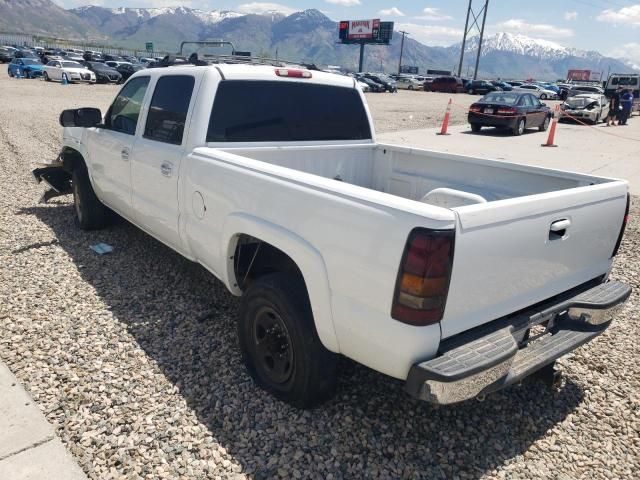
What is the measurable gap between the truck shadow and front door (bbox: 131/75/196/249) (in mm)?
778

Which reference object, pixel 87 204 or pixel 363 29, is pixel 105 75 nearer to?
pixel 87 204

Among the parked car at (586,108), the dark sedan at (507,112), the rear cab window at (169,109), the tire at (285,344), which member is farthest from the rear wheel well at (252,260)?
the parked car at (586,108)

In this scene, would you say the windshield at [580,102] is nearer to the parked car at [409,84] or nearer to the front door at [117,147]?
the front door at [117,147]

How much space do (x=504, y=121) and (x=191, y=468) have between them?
18101mm

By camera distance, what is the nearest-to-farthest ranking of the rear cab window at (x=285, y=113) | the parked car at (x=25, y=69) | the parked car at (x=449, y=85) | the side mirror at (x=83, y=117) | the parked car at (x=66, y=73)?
the rear cab window at (x=285, y=113) → the side mirror at (x=83, y=117) → the parked car at (x=66, y=73) → the parked car at (x=25, y=69) → the parked car at (x=449, y=85)

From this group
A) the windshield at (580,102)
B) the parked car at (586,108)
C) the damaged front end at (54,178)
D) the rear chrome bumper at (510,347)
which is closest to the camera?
the rear chrome bumper at (510,347)

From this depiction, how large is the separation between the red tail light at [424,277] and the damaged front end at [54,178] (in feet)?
18.6

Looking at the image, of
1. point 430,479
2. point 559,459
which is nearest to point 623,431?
point 559,459

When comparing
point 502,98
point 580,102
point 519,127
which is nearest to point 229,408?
point 519,127

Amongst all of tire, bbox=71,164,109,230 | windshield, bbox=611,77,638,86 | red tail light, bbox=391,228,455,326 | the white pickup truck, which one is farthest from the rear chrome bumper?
windshield, bbox=611,77,638,86

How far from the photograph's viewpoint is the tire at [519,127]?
60.5 feet

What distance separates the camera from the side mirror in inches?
197

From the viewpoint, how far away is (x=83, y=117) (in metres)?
5.02

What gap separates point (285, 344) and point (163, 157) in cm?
179
